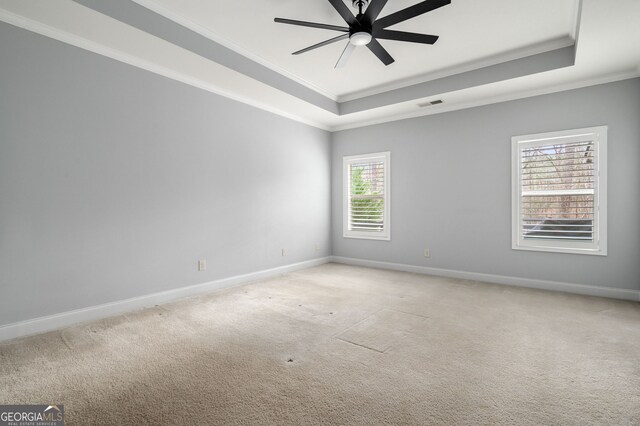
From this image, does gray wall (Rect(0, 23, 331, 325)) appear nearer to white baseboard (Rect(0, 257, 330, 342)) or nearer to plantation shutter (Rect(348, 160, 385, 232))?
white baseboard (Rect(0, 257, 330, 342))

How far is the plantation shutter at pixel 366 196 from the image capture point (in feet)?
18.6

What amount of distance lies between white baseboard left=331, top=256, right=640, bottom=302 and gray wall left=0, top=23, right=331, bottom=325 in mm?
2112

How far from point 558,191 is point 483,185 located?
2.92 ft

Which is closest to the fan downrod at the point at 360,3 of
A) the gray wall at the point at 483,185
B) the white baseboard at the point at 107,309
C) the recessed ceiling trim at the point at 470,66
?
the recessed ceiling trim at the point at 470,66

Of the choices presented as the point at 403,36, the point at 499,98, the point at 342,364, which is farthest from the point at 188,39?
the point at 499,98

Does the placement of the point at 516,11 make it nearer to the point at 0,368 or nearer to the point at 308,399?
the point at 308,399

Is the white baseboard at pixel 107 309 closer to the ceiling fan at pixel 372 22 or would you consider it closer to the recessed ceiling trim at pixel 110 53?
the recessed ceiling trim at pixel 110 53

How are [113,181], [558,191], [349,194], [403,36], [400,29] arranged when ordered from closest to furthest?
[403,36] → [113,181] → [400,29] → [558,191] → [349,194]

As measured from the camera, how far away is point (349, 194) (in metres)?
6.08

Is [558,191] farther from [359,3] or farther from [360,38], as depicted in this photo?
[359,3]

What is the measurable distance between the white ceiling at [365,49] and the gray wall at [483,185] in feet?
1.01

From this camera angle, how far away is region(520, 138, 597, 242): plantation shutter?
3.91 meters

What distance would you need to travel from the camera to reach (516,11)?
117 inches

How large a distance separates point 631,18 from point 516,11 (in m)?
0.87
